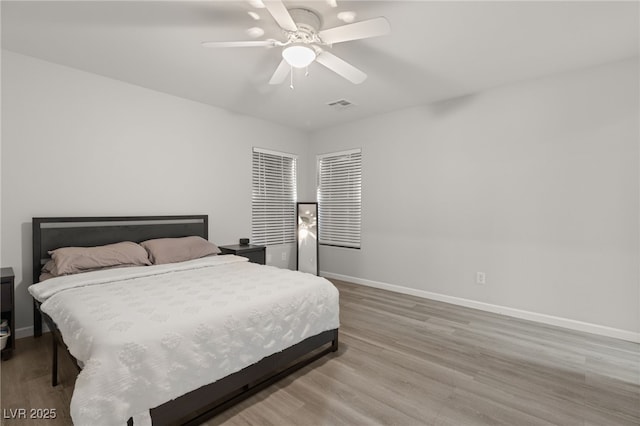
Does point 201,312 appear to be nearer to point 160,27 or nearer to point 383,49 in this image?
point 160,27

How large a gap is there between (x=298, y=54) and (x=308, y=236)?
3384mm

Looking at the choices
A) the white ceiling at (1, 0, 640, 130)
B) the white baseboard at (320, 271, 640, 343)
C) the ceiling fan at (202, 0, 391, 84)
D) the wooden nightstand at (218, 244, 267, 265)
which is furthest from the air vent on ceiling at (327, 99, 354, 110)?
the white baseboard at (320, 271, 640, 343)

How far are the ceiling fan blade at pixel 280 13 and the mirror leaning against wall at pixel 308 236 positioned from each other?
11.0ft

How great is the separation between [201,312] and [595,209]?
3.70m

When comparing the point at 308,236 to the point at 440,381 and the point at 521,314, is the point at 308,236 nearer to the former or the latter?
the point at 521,314

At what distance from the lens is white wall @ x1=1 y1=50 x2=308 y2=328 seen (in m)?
2.88

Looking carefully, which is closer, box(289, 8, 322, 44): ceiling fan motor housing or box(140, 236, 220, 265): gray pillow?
box(289, 8, 322, 44): ceiling fan motor housing

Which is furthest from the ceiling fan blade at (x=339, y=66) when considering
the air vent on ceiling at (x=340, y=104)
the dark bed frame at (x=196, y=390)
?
the dark bed frame at (x=196, y=390)

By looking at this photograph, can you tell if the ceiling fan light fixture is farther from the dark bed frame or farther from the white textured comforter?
the dark bed frame

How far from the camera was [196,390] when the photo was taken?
1714mm

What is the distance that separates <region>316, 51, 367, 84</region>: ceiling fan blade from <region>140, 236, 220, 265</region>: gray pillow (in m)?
2.48

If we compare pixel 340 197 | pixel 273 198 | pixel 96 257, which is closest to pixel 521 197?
pixel 340 197

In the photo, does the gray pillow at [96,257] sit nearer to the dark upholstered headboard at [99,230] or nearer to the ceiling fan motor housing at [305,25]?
the dark upholstered headboard at [99,230]

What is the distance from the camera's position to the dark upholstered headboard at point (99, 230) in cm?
293
